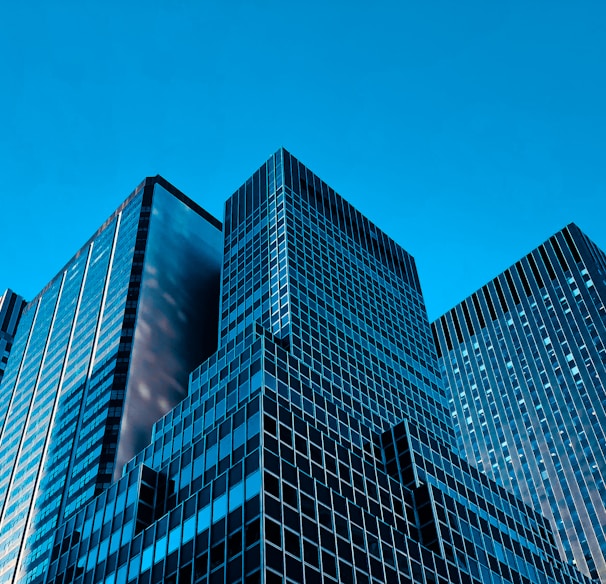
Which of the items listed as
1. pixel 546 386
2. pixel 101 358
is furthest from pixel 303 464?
pixel 546 386

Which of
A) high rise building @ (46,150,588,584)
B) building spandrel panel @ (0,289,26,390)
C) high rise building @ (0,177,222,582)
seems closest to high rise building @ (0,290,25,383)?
building spandrel panel @ (0,289,26,390)

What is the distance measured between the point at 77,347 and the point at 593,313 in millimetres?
100144

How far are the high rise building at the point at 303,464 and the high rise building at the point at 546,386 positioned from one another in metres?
38.1

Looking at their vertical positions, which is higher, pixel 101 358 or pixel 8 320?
pixel 8 320

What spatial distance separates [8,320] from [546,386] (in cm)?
11923

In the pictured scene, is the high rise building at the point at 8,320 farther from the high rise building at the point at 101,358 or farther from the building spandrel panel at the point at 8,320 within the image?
the high rise building at the point at 101,358

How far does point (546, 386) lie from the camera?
165 meters

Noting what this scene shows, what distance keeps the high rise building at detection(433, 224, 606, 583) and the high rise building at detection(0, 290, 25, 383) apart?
98735 millimetres

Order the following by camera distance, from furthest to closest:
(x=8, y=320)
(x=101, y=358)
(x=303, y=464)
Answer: (x=8, y=320) → (x=101, y=358) → (x=303, y=464)

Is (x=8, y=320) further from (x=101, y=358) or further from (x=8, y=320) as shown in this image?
(x=101, y=358)

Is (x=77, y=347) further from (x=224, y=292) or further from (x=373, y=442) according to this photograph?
(x=373, y=442)

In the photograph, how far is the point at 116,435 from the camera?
107125 mm

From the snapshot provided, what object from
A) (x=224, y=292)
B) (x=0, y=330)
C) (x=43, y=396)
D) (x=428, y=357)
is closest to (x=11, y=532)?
(x=43, y=396)

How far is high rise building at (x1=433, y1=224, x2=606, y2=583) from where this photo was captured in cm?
14612
